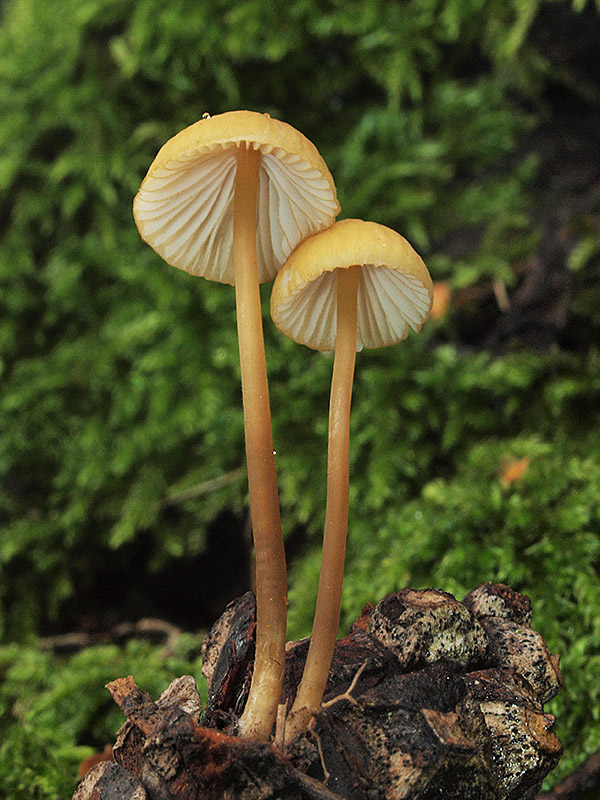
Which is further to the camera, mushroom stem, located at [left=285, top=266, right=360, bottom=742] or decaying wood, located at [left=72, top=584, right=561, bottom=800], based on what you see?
mushroom stem, located at [left=285, top=266, right=360, bottom=742]

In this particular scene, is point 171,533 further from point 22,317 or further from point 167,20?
point 167,20

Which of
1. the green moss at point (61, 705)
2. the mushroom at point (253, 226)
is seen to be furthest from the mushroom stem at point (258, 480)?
Result: the green moss at point (61, 705)

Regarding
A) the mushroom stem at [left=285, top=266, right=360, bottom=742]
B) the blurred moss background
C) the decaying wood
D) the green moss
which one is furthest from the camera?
the blurred moss background

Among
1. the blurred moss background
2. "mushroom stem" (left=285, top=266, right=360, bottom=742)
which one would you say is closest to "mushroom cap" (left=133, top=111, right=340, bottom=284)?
"mushroom stem" (left=285, top=266, right=360, bottom=742)

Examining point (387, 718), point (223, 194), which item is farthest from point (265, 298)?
point (387, 718)

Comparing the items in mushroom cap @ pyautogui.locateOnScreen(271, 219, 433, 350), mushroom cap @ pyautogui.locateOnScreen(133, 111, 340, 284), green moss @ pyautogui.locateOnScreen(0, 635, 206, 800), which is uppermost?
mushroom cap @ pyautogui.locateOnScreen(133, 111, 340, 284)

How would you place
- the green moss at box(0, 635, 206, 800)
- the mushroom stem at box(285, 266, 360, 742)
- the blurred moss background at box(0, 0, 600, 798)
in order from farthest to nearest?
the blurred moss background at box(0, 0, 600, 798), the green moss at box(0, 635, 206, 800), the mushroom stem at box(285, 266, 360, 742)

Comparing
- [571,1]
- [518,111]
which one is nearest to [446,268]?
[518,111]

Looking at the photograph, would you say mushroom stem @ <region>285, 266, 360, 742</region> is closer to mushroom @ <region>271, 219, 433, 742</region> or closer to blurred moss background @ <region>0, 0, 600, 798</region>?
mushroom @ <region>271, 219, 433, 742</region>
